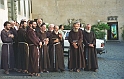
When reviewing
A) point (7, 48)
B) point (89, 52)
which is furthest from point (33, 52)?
point (89, 52)

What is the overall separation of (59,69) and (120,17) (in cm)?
2793

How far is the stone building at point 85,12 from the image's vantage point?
37.2 meters

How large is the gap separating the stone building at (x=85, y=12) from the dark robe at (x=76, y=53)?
26.6m

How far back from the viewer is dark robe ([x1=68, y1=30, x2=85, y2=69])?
10773 millimetres

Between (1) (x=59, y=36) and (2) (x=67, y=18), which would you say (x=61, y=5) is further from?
(1) (x=59, y=36)

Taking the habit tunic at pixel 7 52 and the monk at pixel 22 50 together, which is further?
the habit tunic at pixel 7 52

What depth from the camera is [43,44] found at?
414 inches

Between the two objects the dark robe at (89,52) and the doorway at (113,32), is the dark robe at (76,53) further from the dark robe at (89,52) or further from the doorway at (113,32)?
A: the doorway at (113,32)

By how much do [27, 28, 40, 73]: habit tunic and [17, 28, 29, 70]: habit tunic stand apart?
254 millimetres

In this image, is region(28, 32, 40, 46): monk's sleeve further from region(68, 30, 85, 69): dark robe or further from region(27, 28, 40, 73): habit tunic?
region(68, 30, 85, 69): dark robe

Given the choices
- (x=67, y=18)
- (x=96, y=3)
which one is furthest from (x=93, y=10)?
(x=67, y=18)

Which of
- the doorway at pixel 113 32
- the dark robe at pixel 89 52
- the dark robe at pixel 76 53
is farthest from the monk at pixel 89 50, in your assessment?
the doorway at pixel 113 32

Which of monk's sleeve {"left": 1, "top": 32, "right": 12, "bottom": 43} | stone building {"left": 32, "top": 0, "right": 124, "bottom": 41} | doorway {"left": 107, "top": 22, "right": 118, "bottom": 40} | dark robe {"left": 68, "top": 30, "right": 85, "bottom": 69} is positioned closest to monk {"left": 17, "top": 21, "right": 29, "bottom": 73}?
monk's sleeve {"left": 1, "top": 32, "right": 12, "bottom": 43}

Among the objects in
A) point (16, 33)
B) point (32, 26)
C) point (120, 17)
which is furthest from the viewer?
point (120, 17)
